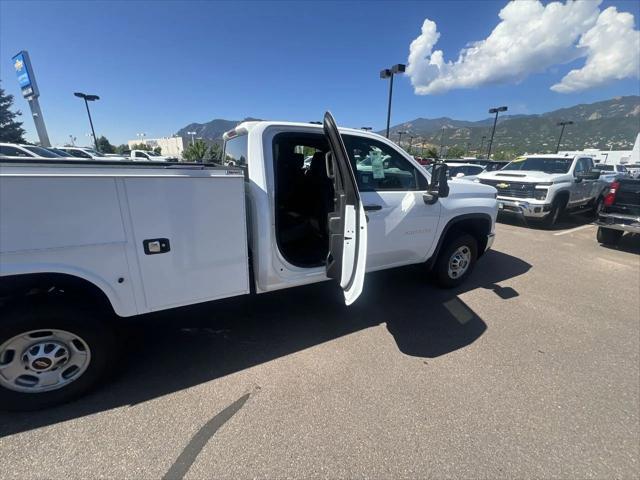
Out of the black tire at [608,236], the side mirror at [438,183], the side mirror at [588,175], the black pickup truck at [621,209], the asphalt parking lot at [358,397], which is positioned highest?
the side mirror at [438,183]

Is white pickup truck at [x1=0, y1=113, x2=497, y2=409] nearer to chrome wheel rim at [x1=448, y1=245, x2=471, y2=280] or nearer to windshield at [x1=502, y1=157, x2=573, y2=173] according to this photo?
chrome wheel rim at [x1=448, y1=245, x2=471, y2=280]

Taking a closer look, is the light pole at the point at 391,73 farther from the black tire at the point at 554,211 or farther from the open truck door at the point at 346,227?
the open truck door at the point at 346,227

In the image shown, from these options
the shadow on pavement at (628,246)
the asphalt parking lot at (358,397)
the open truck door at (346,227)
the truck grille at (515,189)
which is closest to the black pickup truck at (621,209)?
the shadow on pavement at (628,246)

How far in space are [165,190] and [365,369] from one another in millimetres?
2099

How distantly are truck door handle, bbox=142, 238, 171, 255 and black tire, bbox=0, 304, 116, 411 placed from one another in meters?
0.60

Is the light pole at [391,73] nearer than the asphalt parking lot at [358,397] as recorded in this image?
No

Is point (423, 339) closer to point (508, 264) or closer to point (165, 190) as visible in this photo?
point (165, 190)

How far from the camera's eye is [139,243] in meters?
1.94

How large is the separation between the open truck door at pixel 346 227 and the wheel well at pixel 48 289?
5.95 ft

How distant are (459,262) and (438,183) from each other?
1445mm

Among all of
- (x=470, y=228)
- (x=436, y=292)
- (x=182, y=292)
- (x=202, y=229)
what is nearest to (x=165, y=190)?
(x=202, y=229)

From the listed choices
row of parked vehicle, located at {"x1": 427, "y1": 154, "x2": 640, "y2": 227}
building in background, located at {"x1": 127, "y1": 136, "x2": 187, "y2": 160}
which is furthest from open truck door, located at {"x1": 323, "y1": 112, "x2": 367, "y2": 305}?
building in background, located at {"x1": 127, "y1": 136, "x2": 187, "y2": 160}

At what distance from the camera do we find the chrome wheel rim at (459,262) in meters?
3.89

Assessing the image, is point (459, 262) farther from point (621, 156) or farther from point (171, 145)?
point (171, 145)
